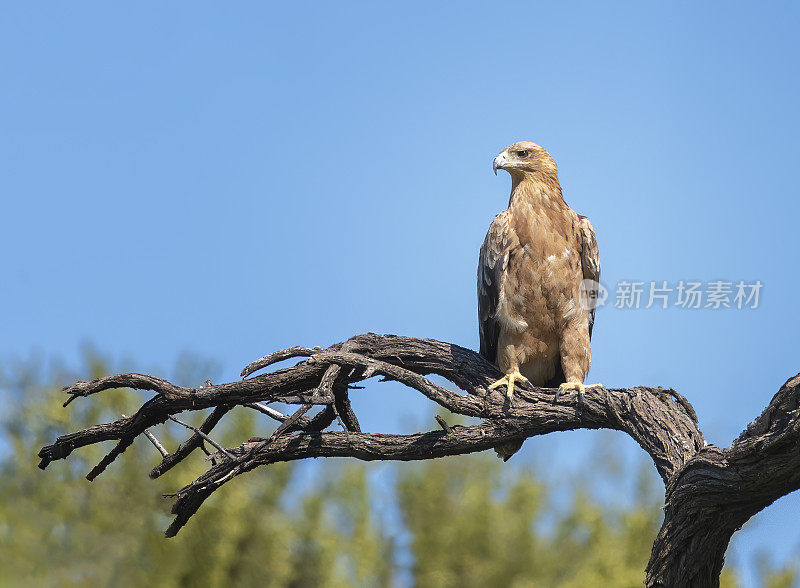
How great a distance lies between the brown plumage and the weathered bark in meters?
0.32

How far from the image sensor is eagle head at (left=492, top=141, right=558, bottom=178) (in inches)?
223

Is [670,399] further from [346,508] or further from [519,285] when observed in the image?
[346,508]

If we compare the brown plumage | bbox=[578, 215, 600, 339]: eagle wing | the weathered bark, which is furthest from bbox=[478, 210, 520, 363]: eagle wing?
bbox=[578, 215, 600, 339]: eagle wing

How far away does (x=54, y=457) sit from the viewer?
5.28 m

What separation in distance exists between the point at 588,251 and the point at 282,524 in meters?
10.0

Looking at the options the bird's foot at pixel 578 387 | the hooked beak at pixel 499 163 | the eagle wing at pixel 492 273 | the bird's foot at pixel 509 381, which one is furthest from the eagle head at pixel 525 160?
the bird's foot at pixel 578 387

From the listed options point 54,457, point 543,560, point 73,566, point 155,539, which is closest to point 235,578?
point 155,539

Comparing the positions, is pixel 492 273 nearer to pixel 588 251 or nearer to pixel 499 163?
pixel 588 251

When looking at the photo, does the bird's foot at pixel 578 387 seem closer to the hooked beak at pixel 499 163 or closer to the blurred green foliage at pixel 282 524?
the hooked beak at pixel 499 163

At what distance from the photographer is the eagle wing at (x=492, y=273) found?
5.39m

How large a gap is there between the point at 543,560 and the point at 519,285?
11.2m

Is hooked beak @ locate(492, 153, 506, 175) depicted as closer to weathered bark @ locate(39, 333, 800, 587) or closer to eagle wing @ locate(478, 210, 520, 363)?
eagle wing @ locate(478, 210, 520, 363)

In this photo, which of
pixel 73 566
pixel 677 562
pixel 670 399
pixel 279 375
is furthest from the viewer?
pixel 73 566

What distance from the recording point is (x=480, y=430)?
15.5ft
